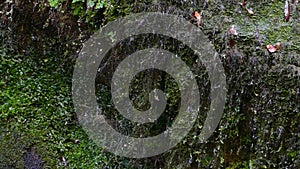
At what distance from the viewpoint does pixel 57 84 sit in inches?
120

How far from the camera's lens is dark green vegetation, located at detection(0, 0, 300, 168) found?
2.13 metres

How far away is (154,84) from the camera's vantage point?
247cm

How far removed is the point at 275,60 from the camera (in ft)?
6.93

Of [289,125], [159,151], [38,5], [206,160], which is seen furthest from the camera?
[38,5]

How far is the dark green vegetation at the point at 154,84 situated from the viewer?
213 cm

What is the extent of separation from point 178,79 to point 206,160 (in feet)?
1.92

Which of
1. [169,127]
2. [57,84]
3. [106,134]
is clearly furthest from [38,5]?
[169,127]

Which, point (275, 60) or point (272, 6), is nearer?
point (275, 60)

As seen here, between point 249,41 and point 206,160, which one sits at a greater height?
point 249,41

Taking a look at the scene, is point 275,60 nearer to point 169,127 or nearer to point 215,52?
point 215,52

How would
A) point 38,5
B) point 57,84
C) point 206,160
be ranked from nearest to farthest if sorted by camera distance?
point 206,160, point 38,5, point 57,84

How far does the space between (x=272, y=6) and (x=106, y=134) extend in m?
1.71

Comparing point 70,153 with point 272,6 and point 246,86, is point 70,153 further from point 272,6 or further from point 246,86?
point 272,6

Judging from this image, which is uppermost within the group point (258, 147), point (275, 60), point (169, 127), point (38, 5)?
point (38, 5)
